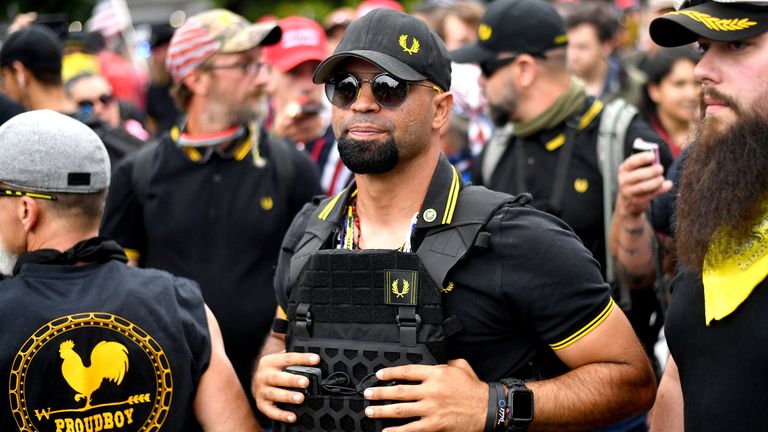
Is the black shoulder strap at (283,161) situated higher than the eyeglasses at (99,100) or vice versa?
the black shoulder strap at (283,161)

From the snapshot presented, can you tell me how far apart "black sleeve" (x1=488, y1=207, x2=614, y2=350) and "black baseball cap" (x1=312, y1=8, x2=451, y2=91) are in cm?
59

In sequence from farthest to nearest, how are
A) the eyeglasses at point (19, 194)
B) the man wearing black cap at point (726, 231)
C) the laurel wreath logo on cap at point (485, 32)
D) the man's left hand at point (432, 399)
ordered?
the laurel wreath logo on cap at point (485, 32), the eyeglasses at point (19, 194), the man's left hand at point (432, 399), the man wearing black cap at point (726, 231)

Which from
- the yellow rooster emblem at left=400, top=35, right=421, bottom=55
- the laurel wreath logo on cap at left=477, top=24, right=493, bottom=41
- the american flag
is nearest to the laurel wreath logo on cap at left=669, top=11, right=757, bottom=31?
the yellow rooster emblem at left=400, top=35, right=421, bottom=55

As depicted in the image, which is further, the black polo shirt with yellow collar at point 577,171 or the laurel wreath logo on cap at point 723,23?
the black polo shirt with yellow collar at point 577,171

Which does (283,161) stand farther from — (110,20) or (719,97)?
(110,20)

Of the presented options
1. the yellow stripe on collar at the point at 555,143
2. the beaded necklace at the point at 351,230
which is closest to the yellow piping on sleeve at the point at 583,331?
the beaded necklace at the point at 351,230

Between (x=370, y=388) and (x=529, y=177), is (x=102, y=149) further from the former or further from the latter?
(x=529, y=177)

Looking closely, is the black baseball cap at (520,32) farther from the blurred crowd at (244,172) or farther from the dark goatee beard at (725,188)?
the dark goatee beard at (725,188)

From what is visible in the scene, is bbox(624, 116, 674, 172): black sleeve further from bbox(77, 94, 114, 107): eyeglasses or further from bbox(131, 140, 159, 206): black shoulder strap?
bbox(77, 94, 114, 107): eyeglasses

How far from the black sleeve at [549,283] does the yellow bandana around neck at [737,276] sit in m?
0.42

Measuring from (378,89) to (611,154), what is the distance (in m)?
1.96

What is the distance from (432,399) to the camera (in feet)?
10.2

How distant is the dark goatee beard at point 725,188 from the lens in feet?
9.43

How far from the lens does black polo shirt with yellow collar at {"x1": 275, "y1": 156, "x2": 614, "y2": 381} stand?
10.8ft
